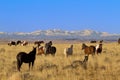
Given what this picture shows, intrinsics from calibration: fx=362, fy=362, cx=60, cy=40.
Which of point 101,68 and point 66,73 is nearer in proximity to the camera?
point 66,73

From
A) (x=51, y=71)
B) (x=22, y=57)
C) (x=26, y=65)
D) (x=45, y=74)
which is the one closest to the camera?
(x=45, y=74)

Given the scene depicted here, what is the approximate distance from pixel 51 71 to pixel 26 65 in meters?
4.80

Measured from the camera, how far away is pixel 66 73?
646 inches

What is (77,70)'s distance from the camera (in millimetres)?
17703

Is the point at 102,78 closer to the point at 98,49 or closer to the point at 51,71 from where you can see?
the point at 51,71

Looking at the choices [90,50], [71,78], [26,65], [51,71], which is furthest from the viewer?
[90,50]

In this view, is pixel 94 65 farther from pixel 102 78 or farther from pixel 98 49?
pixel 98 49

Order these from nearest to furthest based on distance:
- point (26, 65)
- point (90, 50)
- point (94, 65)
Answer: point (94, 65) < point (26, 65) < point (90, 50)

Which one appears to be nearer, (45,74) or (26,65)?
(45,74)

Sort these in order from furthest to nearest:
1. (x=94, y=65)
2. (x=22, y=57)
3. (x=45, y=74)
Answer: (x=94, y=65) → (x=22, y=57) → (x=45, y=74)

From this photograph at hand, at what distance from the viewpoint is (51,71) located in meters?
17.0

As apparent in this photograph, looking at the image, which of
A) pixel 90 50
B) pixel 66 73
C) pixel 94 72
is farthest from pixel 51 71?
pixel 90 50

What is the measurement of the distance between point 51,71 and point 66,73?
3.00ft

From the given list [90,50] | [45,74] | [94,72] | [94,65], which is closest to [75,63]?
[94,65]
